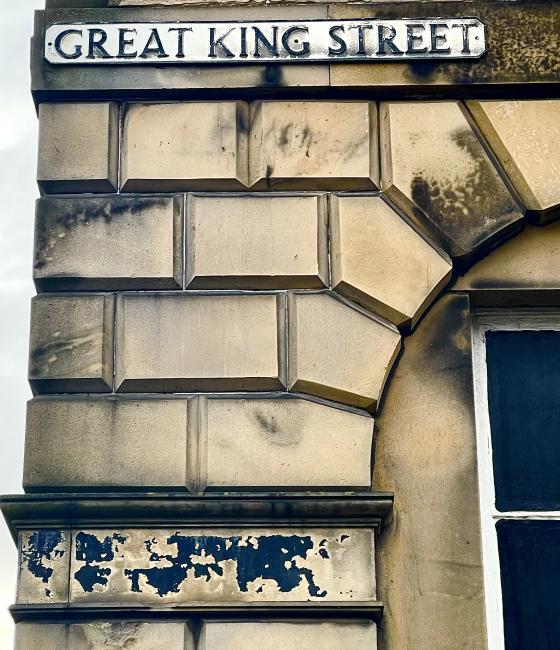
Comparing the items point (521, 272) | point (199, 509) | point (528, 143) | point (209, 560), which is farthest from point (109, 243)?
point (528, 143)

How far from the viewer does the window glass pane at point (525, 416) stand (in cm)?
666

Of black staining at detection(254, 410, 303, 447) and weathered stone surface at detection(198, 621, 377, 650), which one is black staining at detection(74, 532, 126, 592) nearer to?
weathered stone surface at detection(198, 621, 377, 650)

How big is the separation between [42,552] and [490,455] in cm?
206

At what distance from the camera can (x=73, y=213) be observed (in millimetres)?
6922

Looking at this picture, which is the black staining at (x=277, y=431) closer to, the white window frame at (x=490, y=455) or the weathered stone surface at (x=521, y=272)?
the white window frame at (x=490, y=455)

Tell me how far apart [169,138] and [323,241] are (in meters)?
0.92

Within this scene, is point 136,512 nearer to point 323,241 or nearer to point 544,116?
point 323,241

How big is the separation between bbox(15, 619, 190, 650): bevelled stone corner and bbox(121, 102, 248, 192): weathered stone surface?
2074mm

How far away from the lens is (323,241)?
688 centimetres

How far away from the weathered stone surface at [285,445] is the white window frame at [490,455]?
1.92 ft

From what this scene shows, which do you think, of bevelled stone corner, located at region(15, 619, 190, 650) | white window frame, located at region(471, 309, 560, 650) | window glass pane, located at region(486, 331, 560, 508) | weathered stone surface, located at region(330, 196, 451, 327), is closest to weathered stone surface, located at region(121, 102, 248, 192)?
weathered stone surface, located at region(330, 196, 451, 327)

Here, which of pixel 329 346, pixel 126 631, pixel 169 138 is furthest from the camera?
pixel 169 138

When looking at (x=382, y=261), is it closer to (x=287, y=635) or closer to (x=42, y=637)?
(x=287, y=635)

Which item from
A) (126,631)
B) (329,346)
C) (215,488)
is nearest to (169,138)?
(329,346)
